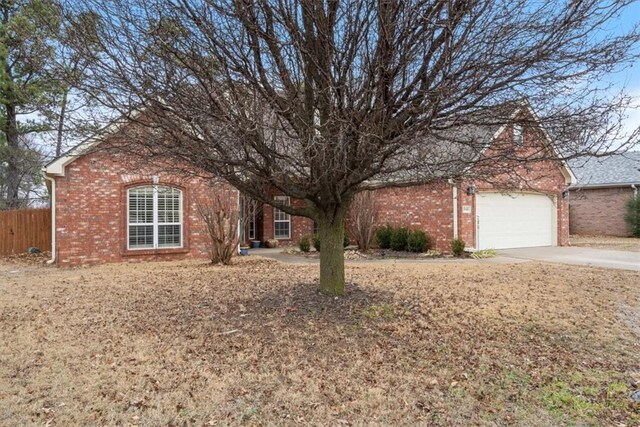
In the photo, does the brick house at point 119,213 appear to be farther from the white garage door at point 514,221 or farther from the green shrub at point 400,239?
the white garage door at point 514,221

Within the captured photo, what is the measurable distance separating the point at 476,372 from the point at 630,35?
12.1ft

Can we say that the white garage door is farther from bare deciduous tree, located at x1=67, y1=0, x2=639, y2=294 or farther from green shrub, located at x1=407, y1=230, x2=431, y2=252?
bare deciduous tree, located at x1=67, y1=0, x2=639, y2=294

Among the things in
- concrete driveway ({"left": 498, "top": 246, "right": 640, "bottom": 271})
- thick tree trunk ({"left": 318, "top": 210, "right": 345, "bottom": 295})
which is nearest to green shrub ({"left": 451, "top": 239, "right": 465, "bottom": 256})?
concrete driveway ({"left": 498, "top": 246, "right": 640, "bottom": 271})

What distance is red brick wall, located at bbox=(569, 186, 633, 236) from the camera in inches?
891

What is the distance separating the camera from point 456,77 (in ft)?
14.0

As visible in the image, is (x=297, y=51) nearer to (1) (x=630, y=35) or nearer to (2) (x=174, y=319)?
(1) (x=630, y=35)

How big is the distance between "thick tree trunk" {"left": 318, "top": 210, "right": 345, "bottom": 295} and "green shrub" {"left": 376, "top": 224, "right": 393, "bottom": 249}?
9622 mm

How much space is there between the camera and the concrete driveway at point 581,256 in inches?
471

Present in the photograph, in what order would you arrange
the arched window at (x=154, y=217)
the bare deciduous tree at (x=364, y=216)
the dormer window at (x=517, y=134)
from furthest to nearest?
the bare deciduous tree at (x=364, y=216) → the arched window at (x=154, y=217) → the dormer window at (x=517, y=134)

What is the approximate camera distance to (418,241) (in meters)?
15.0

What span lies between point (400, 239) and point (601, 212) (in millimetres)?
14647

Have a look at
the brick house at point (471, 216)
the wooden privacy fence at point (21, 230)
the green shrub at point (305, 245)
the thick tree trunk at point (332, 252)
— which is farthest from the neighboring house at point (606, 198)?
the wooden privacy fence at point (21, 230)

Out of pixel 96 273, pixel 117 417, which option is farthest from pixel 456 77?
pixel 96 273

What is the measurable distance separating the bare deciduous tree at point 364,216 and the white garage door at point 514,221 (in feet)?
11.9
